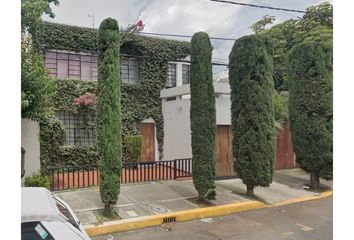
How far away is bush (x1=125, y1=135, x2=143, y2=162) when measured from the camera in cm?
1237

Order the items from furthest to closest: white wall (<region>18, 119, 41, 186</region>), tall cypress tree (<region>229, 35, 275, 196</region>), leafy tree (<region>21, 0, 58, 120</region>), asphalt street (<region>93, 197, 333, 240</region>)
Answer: tall cypress tree (<region>229, 35, 275, 196</region>), white wall (<region>18, 119, 41, 186</region>), leafy tree (<region>21, 0, 58, 120</region>), asphalt street (<region>93, 197, 333, 240</region>)

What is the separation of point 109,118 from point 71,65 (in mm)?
7436

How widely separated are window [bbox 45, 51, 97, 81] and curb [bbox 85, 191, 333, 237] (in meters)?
8.35

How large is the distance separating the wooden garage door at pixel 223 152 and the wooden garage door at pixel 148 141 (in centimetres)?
395

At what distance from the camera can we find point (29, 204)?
9.04 feet

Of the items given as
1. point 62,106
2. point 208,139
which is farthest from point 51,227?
point 62,106

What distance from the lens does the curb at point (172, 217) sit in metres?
5.87

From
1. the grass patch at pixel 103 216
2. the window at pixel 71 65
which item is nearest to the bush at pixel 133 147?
the window at pixel 71 65

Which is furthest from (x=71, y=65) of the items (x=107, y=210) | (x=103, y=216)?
(x=103, y=216)

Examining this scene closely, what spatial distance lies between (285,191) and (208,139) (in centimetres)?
369

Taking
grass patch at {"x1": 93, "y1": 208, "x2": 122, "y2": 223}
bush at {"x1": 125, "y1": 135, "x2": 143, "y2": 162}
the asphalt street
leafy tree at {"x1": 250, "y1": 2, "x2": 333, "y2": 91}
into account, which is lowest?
the asphalt street

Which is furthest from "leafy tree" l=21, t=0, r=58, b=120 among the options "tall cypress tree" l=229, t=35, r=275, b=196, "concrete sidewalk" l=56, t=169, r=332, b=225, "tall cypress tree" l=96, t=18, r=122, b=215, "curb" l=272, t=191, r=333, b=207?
"curb" l=272, t=191, r=333, b=207

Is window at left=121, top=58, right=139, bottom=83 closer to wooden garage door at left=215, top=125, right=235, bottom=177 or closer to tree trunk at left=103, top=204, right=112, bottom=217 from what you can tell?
wooden garage door at left=215, top=125, right=235, bottom=177

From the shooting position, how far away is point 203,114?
24.5 feet
